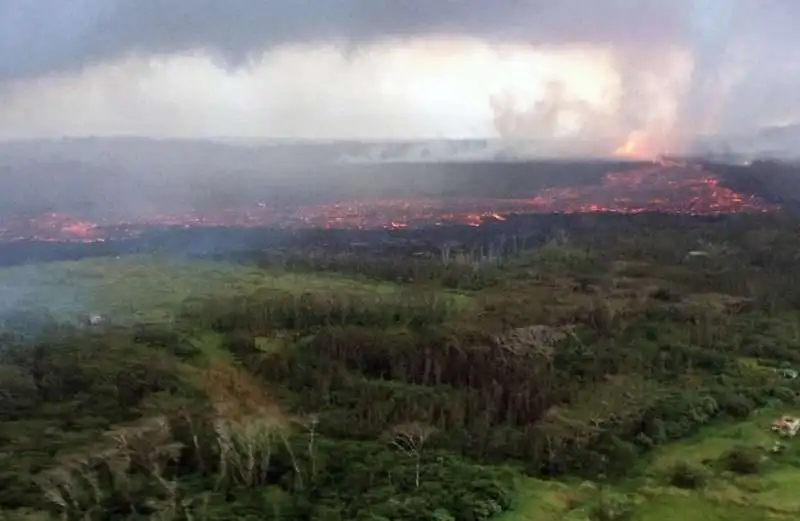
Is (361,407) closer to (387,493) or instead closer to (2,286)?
(387,493)

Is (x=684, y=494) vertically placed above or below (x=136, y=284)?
below

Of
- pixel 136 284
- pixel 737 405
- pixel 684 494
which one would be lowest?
pixel 684 494

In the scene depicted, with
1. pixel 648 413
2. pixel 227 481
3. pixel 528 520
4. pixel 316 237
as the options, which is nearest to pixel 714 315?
pixel 648 413

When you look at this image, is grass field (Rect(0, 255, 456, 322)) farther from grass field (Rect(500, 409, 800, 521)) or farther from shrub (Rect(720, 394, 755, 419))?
grass field (Rect(500, 409, 800, 521))

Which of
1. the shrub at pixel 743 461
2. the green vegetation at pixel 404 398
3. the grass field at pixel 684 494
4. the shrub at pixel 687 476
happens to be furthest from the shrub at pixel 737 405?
the shrub at pixel 687 476

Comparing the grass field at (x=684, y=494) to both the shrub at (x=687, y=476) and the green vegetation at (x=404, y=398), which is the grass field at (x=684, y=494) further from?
the shrub at (x=687, y=476)

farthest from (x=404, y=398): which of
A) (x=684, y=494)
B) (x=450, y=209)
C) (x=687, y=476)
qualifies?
(x=450, y=209)

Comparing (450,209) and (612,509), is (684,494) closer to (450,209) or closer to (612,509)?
(612,509)
